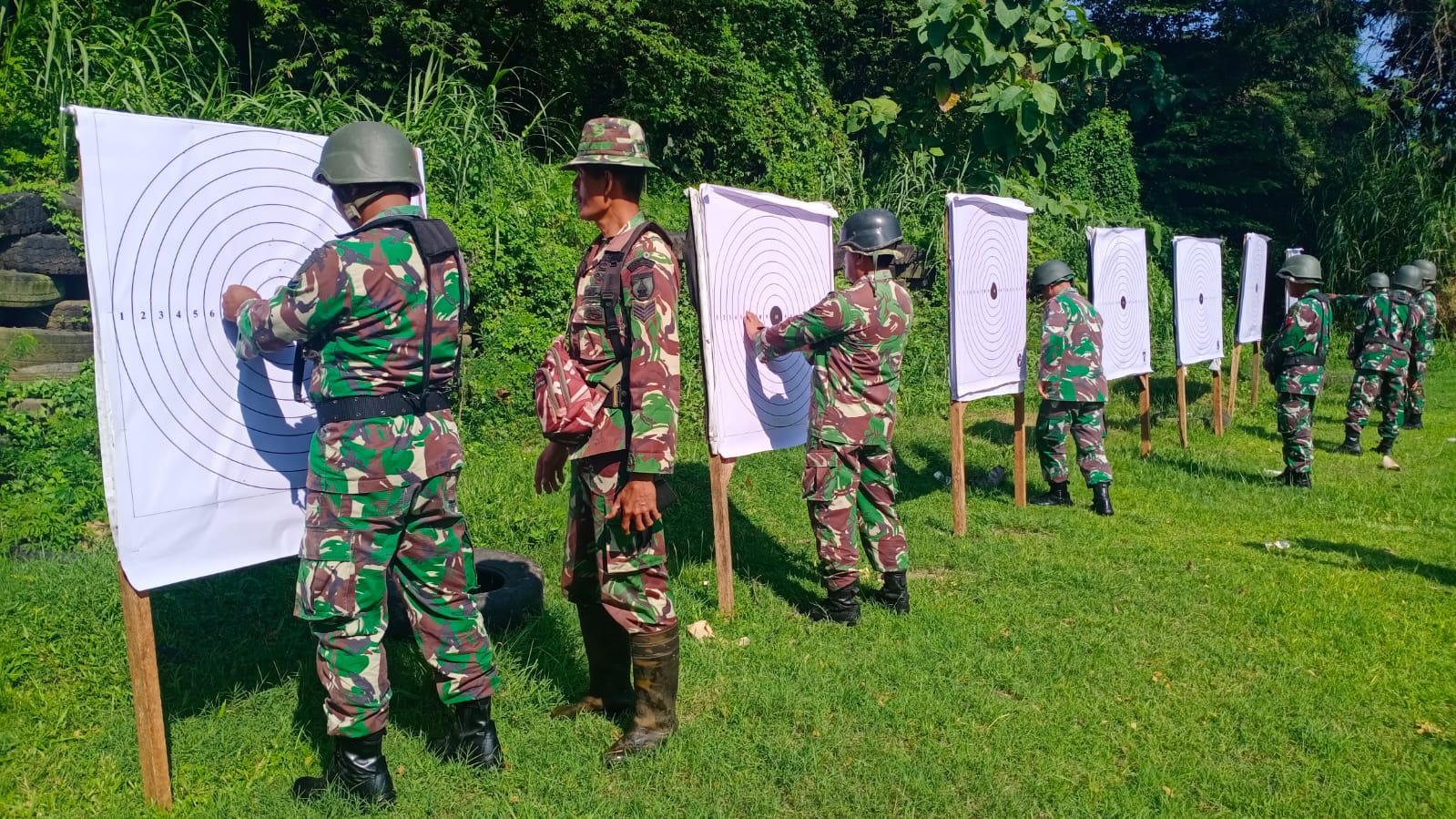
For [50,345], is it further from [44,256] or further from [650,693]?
[650,693]

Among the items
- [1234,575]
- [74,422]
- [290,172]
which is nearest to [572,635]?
[290,172]

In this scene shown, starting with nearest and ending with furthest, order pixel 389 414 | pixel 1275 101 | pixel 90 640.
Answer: pixel 389 414, pixel 90 640, pixel 1275 101

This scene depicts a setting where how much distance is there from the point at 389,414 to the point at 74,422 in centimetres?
371

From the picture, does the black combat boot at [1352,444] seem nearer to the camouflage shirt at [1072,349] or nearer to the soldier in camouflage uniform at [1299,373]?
the soldier in camouflage uniform at [1299,373]

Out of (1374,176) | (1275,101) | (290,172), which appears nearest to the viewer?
(290,172)

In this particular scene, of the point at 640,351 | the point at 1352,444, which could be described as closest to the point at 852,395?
the point at 640,351

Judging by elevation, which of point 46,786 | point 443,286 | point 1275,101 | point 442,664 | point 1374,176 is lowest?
point 46,786

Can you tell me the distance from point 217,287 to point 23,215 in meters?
3.73

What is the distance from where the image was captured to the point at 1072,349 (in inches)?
302

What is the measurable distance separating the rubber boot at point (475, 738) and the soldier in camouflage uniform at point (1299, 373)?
289 inches

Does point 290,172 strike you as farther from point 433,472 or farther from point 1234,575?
point 1234,575

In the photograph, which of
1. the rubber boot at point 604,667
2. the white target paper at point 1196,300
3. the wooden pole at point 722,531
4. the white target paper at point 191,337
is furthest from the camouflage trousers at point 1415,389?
the white target paper at point 191,337

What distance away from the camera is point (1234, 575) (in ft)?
19.1

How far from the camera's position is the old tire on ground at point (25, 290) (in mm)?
5828
